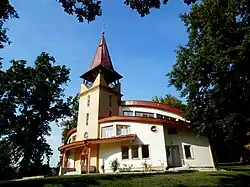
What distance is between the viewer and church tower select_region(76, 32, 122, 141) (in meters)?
26.9

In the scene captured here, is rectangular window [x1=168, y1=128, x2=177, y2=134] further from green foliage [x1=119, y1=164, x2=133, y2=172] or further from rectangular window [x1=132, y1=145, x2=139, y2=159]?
green foliage [x1=119, y1=164, x2=133, y2=172]

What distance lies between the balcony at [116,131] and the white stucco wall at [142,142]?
54 centimetres

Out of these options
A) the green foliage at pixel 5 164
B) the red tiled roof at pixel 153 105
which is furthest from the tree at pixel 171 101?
the green foliage at pixel 5 164

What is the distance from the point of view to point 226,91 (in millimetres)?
20203

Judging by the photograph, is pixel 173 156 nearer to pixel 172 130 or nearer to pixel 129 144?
pixel 172 130

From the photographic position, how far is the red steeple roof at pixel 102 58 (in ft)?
104

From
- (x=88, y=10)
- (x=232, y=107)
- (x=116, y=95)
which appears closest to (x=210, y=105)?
(x=232, y=107)

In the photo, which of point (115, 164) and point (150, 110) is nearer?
point (115, 164)

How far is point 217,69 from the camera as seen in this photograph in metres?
20.4

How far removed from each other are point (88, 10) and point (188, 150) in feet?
64.0

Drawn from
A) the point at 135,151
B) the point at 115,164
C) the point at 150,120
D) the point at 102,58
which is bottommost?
the point at 115,164

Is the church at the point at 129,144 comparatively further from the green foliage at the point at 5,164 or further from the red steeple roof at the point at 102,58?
the green foliage at the point at 5,164

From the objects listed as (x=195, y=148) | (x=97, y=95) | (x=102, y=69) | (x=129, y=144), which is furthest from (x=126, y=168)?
(x=102, y=69)

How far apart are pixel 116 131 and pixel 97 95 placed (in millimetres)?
5621
